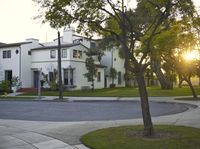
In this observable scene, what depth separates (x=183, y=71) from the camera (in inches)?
1083

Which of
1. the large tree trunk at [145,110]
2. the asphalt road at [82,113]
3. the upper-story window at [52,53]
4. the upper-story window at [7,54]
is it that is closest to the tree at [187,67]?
the asphalt road at [82,113]

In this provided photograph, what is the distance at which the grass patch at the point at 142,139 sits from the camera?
866 cm

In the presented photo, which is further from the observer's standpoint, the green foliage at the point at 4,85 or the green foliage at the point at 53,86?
the green foliage at the point at 53,86

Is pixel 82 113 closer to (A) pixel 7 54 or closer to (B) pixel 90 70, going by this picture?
(B) pixel 90 70

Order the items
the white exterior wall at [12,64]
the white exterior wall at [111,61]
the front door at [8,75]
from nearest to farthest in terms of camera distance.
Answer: the white exterior wall at [12,64] < the front door at [8,75] < the white exterior wall at [111,61]

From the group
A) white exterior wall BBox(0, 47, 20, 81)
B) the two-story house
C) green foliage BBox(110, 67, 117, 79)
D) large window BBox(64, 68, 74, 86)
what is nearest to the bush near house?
white exterior wall BBox(0, 47, 20, 81)

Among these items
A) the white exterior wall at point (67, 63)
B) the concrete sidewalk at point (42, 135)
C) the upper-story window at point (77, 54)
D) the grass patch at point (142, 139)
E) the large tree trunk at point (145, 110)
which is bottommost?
the concrete sidewalk at point (42, 135)

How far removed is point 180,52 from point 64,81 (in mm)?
22574

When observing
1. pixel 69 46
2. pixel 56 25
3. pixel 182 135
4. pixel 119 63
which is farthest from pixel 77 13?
pixel 119 63

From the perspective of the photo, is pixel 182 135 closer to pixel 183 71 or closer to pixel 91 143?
pixel 91 143

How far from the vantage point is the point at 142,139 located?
9.63m

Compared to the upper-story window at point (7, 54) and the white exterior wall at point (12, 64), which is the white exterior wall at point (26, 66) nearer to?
the white exterior wall at point (12, 64)

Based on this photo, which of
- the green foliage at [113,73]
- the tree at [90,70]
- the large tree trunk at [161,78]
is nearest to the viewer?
the large tree trunk at [161,78]

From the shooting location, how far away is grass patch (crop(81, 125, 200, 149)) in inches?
341
